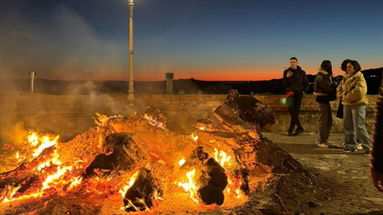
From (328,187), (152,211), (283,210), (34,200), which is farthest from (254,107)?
(34,200)

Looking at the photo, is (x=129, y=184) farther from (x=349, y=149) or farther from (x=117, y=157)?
(x=349, y=149)

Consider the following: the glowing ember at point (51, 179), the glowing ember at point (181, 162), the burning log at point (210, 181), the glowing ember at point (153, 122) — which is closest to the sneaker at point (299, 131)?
the glowing ember at point (153, 122)

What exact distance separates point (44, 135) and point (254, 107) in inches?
160

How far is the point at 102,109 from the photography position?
13.4m

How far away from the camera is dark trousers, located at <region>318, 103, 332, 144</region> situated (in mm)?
9289

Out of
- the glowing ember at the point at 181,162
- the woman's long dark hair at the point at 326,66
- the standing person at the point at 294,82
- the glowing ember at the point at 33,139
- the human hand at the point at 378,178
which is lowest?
the glowing ember at the point at 181,162

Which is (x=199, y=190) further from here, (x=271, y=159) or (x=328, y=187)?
(x=328, y=187)

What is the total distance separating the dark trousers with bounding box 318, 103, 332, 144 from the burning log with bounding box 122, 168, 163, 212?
579 centimetres

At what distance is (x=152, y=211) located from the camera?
4.81 m

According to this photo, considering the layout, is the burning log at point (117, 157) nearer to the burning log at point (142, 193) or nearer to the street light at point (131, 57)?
the burning log at point (142, 193)

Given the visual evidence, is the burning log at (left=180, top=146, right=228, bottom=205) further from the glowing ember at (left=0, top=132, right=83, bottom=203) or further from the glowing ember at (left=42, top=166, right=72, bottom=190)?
the glowing ember at (left=42, top=166, right=72, bottom=190)

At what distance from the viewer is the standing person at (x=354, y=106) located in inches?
336

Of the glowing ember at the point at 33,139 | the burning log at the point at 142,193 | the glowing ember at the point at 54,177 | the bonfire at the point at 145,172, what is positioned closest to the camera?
the burning log at the point at 142,193

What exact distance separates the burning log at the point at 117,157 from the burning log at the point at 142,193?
28cm
